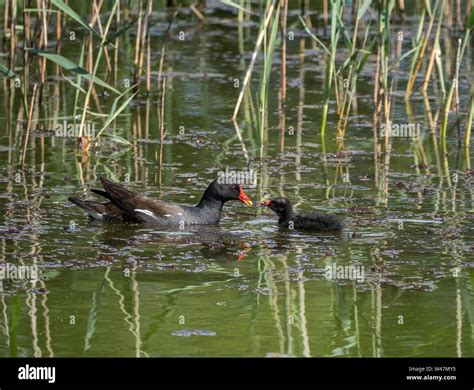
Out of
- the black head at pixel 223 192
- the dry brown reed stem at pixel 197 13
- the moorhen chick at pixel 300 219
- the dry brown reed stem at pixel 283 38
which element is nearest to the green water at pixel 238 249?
the moorhen chick at pixel 300 219

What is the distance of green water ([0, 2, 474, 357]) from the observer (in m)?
7.72

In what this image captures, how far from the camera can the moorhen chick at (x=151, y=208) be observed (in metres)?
10.7

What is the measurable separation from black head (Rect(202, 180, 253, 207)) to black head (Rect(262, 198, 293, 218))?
37 centimetres

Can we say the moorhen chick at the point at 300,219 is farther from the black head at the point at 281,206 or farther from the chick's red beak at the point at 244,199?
the chick's red beak at the point at 244,199

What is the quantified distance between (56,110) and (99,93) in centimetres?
149

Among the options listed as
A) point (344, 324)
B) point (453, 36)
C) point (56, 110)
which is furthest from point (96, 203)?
point (453, 36)

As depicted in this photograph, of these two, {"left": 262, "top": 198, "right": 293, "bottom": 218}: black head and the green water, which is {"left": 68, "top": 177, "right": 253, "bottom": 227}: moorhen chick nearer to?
the green water

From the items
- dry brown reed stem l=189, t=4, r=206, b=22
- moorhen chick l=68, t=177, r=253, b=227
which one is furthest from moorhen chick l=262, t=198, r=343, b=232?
dry brown reed stem l=189, t=4, r=206, b=22

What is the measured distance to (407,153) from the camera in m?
13.5

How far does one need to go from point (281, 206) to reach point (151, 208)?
1113 millimetres

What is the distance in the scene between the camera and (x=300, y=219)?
10.5 meters

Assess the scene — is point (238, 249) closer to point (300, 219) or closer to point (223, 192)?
point (300, 219)

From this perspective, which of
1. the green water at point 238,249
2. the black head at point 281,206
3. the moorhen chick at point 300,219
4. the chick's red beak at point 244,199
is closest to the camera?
the green water at point 238,249
